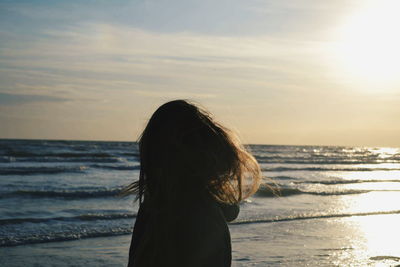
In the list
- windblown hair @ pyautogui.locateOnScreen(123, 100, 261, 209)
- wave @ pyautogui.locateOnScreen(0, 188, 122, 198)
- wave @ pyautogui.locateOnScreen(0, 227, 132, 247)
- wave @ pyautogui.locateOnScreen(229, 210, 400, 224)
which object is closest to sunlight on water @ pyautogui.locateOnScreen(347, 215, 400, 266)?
wave @ pyautogui.locateOnScreen(229, 210, 400, 224)

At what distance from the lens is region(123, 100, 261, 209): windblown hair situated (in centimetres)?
202

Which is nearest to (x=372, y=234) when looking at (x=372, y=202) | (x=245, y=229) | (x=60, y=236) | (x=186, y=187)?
(x=245, y=229)

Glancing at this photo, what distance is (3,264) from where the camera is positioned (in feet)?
23.8

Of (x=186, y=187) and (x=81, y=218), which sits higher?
(x=186, y=187)

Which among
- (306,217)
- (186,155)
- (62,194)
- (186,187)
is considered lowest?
(62,194)

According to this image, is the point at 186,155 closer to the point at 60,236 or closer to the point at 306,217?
the point at 60,236

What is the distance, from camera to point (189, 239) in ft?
6.25

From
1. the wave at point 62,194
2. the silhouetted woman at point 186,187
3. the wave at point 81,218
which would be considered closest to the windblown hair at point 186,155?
the silhouetted woman at point 186,187

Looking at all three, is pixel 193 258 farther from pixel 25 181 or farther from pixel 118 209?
pixel 25 181

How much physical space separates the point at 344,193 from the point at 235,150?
17.6 metres

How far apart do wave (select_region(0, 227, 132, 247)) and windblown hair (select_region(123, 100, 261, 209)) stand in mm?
7255

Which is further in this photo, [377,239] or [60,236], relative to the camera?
[377,239]

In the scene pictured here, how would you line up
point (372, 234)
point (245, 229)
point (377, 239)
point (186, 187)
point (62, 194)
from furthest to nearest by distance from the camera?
point (62, 194), point (245, 229), point (372, 234), point (377, 239), point (186, 187)

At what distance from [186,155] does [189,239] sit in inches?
12.7
